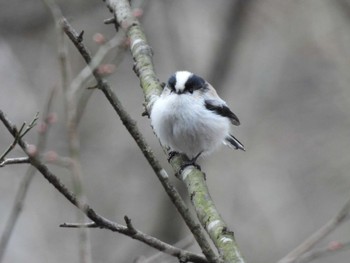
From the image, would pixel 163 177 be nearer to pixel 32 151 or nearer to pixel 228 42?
pixel 32 151

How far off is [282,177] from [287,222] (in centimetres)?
57

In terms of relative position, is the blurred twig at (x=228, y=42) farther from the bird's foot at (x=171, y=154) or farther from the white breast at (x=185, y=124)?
the bird's foot at (x=171, y=154)

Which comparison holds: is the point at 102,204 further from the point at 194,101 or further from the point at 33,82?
the point at 194,101

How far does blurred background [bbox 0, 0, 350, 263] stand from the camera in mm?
6992

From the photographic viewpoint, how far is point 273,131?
807 centimetres

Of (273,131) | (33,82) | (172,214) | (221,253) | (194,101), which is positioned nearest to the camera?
(221,253)

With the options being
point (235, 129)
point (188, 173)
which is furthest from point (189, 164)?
point (235, 129)

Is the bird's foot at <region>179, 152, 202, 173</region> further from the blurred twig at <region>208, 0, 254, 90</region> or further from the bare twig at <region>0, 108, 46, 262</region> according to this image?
the blurred twig at <region>208, 0, 254, 90</region>

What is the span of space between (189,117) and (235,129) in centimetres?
411

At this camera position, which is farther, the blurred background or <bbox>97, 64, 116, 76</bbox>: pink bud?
the blurred background

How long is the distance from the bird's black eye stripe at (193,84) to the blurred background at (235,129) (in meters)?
2.40

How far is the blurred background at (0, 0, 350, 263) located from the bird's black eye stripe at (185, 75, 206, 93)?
7.86 ft

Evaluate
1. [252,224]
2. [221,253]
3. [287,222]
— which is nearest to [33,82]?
[252,224]

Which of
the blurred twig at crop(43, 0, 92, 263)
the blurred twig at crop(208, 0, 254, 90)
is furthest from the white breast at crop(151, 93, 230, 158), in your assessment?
the blurred twig at crop(208, 0, 254, 90)
